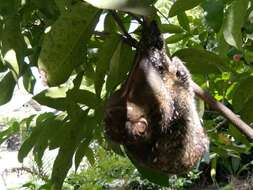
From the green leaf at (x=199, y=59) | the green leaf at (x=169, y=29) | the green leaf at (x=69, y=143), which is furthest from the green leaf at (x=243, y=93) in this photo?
the green leaf at (x=69, y=143)

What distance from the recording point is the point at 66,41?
800 mm

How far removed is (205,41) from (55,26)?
0.89 metres

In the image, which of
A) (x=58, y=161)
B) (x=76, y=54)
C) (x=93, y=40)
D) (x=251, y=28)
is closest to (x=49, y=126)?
(x=58, y=161)

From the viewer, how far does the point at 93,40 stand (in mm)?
1151

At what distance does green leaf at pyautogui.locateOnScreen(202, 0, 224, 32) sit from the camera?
3.09 ft

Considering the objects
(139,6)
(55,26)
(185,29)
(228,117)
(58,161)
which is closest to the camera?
(139,6)

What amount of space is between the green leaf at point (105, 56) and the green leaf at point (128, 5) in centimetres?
29

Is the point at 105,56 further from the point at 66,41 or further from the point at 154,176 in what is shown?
the point at 154,176

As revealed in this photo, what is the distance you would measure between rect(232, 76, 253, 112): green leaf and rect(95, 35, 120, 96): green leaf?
0.32m

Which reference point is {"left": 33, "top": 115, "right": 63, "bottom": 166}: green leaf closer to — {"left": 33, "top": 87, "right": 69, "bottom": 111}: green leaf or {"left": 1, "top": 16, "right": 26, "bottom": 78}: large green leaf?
{"left": 33, "top": 87, "right": 69, "bottom": 111}: green leaf

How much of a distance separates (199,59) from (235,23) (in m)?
0.10

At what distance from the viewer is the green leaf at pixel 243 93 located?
110 cm

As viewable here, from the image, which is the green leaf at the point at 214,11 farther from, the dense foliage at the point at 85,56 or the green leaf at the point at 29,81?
the green leaf at the point at 29,81

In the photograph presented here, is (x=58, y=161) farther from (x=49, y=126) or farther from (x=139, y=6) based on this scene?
(x=139, y=6)
